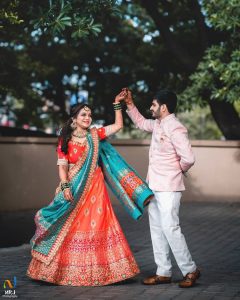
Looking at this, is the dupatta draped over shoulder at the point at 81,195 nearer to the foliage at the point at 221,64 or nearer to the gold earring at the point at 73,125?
the gold earring at the point at 73,125

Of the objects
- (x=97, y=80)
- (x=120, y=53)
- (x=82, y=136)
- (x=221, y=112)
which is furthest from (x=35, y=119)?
(x=82, y=136)

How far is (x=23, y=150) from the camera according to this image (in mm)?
14406

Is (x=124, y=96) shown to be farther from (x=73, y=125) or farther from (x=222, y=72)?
(x=222, y=72)

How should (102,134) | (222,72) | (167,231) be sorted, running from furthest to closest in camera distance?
(222,72) → (102,134) → (167,231)

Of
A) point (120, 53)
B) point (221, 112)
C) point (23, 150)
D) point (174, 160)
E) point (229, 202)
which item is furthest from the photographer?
point (120, 53)

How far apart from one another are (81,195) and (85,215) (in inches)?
7.9

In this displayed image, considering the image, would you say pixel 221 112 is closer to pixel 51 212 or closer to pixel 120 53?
pixel 120 53

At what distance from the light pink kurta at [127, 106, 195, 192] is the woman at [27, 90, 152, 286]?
0.23 m

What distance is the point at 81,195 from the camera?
6.66 meters

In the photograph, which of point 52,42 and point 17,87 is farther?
point 52,42

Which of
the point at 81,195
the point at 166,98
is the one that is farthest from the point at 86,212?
the point at 166,98

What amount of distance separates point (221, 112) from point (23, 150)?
17.2 ft

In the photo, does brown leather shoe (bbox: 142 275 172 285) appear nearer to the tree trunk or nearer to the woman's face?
the woman's face

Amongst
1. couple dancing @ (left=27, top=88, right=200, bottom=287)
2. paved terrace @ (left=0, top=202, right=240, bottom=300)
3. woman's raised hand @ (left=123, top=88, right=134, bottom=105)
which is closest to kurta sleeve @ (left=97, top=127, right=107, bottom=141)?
couple dancing @ (left=27, top=88, right=200, bottom=287)
